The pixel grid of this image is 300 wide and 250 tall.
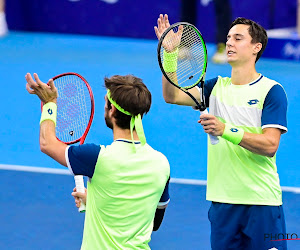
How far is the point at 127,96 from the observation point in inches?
139

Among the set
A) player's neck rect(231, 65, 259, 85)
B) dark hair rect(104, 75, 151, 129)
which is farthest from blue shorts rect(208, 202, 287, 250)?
dark hair rect(104, 75, 151, 129)

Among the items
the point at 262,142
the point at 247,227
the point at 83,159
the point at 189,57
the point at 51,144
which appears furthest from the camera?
the point at 189,57

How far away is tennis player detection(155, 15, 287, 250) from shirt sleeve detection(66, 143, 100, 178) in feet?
3.13

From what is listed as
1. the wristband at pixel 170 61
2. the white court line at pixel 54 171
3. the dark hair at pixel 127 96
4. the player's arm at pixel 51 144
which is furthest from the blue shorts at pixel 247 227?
the white court line at pixel 54 171

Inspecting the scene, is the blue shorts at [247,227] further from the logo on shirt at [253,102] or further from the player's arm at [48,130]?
the player's arm at [48,130]

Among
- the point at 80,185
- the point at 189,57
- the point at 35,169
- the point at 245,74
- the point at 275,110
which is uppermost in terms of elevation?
the point at 189,57

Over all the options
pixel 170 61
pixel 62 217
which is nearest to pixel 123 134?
pixel 170 61

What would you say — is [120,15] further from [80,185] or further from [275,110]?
[80,185]

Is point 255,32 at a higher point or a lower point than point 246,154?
higher

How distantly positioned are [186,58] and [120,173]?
1.88 m

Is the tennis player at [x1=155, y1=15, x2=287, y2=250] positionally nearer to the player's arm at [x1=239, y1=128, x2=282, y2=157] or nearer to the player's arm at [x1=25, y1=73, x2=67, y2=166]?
the player's arm at [x1=239, y1=128, x2=282, y2=157]

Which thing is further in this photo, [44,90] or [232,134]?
[232,134]

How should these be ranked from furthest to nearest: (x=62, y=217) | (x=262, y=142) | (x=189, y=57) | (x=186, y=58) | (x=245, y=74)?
(x=62, y=217)
(x=186, y=58)
(x=189, y=57)
(x=245, y=74)
(x=262, y=142)

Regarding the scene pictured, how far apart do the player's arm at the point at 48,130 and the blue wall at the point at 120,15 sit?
1046 cm
